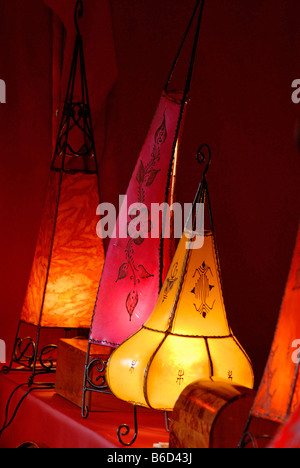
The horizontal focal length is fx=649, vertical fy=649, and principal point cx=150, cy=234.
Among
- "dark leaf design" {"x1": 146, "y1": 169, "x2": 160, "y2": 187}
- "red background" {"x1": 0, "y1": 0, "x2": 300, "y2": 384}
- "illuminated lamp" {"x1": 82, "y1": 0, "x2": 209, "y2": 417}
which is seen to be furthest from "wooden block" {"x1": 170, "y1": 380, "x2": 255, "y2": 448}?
"red background" {"x1": 0, "y1": 0, "x2": 300, "y2": 384}

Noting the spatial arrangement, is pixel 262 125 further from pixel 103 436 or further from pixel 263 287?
pixel 103 436

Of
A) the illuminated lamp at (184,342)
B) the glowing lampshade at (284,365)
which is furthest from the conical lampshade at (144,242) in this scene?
the glowing lampshade at (284,365)

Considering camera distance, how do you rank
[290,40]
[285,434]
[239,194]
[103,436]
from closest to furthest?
[285,434] < [103,436] < [290,40] < [239,194]

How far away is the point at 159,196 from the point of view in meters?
1.33

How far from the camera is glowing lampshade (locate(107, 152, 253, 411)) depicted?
110cm

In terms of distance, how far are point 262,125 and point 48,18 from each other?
0.83 meters

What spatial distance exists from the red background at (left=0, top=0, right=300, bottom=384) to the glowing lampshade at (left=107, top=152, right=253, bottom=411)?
62 centimetres

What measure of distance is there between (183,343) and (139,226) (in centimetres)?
33

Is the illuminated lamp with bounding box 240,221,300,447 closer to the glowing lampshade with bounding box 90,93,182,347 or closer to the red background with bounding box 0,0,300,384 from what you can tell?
the glowing lampshade with bounding box 90,93,182,347

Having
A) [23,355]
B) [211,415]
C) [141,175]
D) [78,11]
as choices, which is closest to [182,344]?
[211,415]

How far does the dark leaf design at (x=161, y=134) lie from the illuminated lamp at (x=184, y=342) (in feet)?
0.68

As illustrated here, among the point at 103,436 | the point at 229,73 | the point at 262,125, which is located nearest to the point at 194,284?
the point at 103,436

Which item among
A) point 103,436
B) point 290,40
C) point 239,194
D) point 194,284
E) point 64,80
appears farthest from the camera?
point 64,80

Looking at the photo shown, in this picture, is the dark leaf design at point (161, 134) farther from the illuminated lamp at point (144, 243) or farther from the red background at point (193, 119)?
the red background at point (193, 119)
